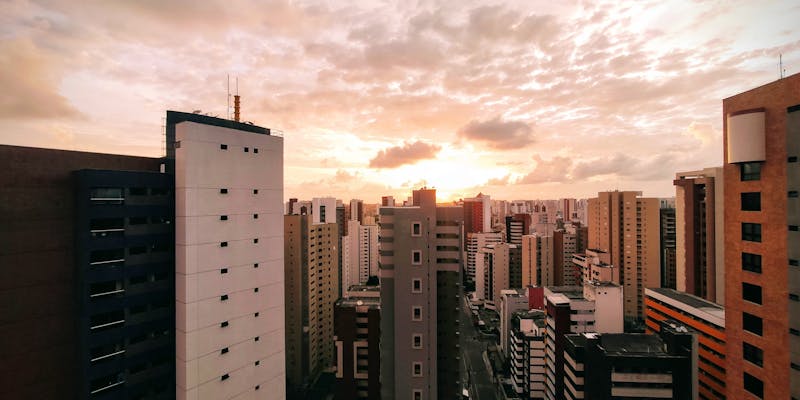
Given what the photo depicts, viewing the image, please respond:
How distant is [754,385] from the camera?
1639cm

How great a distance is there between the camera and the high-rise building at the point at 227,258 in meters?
22.2

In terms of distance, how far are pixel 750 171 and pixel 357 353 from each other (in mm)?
43253

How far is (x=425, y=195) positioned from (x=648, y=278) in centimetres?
8781

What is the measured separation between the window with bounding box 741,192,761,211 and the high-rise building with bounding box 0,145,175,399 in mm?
33080

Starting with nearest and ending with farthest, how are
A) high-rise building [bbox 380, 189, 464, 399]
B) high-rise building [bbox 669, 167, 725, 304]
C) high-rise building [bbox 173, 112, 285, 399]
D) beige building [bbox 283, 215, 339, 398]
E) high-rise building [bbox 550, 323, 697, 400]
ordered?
1. high-rise building [bbox 173, 112, 285, 399]
2. high-rise building [bbox 380, 189, 464, 399]
3. high-rise building [bbox 550, 323, 697, 400]
4. high-rise building [bbox 669, 167, 725, 304]
5. beige building [bbox 283, 215, 339, 398]

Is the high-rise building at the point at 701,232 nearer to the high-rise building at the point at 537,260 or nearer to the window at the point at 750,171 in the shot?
the high-rise building at the point at 537,260

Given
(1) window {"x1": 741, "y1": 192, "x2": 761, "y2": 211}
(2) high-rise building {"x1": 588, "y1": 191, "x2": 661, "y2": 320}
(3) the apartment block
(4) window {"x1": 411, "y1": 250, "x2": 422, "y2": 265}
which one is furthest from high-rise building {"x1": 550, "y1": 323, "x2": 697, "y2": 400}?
(2) high-rise building {"x1": 588, "y1": 191, "x2": 661, "y2": 320}

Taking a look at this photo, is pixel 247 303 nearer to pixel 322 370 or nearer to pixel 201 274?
pixel 201 274

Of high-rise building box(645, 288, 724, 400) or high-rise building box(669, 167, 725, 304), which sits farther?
high-rise building box(669, 167, 725, 304)

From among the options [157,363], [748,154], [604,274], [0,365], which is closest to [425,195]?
[748,154]

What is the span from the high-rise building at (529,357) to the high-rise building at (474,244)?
6726 cm

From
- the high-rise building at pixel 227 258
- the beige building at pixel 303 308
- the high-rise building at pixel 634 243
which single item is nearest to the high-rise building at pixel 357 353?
the high-rise building at pixel 227 258

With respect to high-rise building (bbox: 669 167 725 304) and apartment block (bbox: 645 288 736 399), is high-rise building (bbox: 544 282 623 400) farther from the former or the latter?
high-rise building (bbox: 669 167 725 304)

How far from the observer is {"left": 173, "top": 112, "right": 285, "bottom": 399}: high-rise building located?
2225 cm
